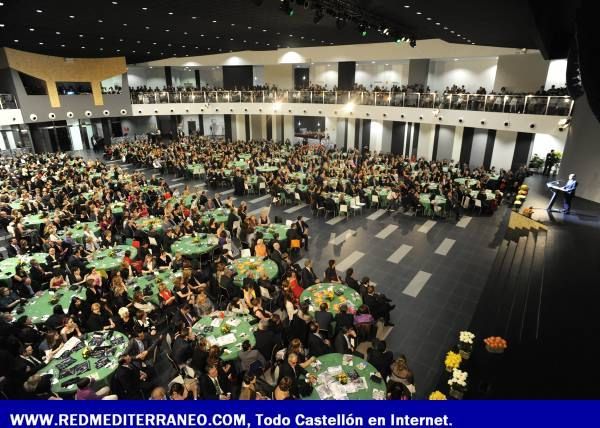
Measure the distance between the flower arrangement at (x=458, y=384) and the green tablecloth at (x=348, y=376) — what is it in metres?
1.27

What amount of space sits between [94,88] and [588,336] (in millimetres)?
34045

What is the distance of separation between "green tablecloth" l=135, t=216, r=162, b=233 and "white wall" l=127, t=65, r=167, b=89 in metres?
32.8

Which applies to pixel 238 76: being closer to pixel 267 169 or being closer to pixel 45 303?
pixel 267 169

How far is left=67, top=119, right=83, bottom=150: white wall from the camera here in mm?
31203

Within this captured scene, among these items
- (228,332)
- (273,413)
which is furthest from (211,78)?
(273,413)

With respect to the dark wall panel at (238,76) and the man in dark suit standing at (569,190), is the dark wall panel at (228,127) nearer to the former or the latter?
the dark wall panel at (238,76)

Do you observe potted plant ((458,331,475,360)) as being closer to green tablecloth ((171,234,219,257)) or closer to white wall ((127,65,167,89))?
green tablecloth ((171,234,219,257))

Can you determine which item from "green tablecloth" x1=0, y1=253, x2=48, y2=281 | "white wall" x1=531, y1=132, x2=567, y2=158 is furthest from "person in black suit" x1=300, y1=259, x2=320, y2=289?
"white wall" x1=531, y1=132, x2=567, y2=158

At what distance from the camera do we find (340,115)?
85.7 ft

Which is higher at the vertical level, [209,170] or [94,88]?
Result: [94,88]

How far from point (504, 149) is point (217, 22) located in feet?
63.5

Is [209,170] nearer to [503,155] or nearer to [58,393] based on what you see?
[58,393]

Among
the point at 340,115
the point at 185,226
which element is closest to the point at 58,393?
the point at 185,226

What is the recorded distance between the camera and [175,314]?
7766mm
